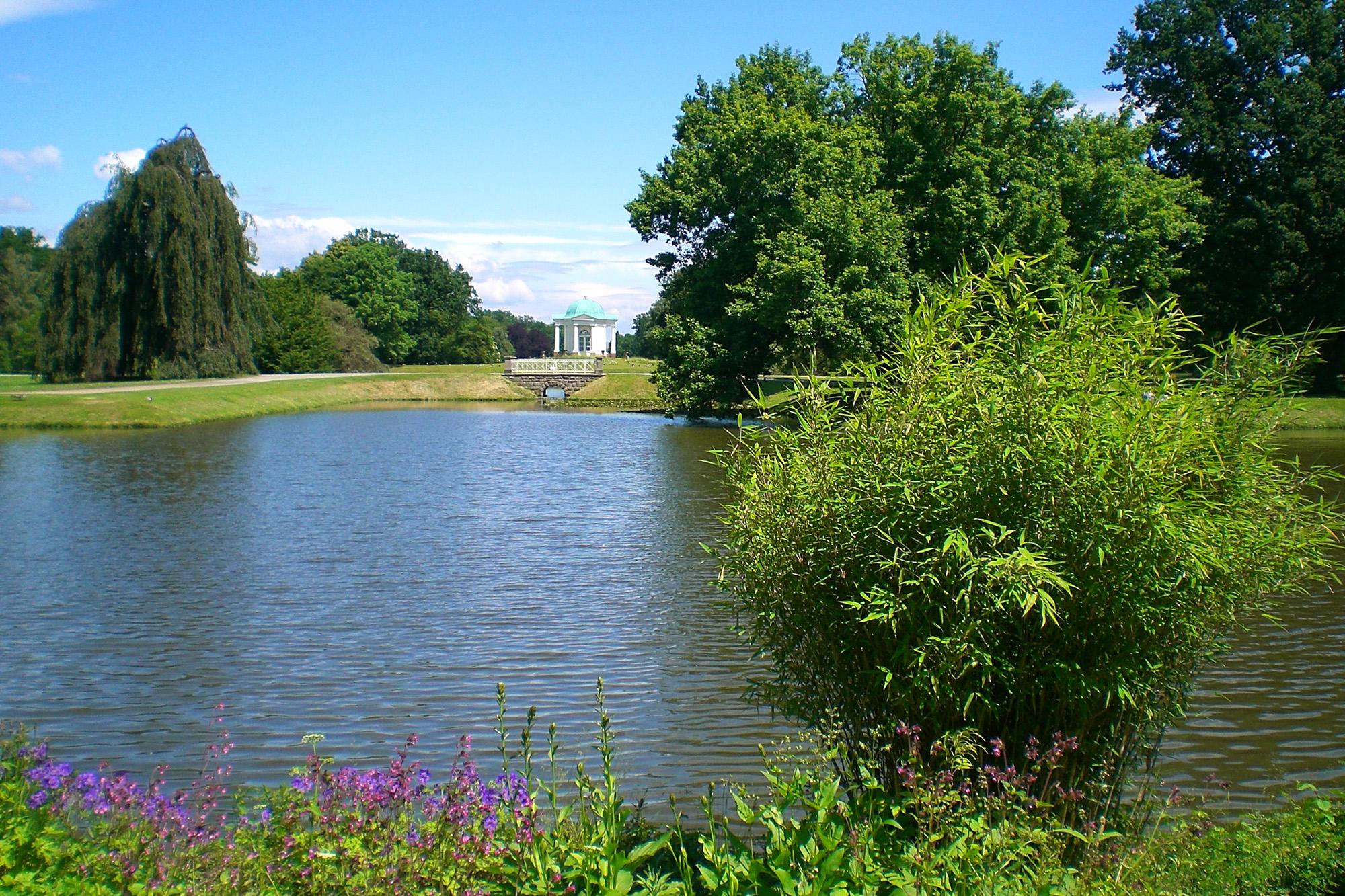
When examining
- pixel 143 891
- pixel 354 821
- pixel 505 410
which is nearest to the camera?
pixel 143 891

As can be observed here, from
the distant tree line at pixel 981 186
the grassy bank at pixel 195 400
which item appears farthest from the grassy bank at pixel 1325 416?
the grassy bank at pixel 195 400

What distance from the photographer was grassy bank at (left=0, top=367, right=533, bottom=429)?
3709 cm

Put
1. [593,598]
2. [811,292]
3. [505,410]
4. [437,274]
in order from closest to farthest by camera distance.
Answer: [593,598] < [811,292] < [505,410] < [437,274]

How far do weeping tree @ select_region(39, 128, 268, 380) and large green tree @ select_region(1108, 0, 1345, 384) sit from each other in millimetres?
38245

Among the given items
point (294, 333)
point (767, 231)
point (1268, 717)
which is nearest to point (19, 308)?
point (294, 333)

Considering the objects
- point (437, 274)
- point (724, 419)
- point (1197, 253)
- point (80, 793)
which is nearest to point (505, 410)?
point (724, 419)

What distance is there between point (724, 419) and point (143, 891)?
40.7 metres

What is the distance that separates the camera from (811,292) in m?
32.8

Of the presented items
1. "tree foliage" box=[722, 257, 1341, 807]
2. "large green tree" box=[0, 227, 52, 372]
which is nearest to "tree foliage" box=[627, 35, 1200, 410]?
"tree foliage" box=[722, 257, 1341, 807]

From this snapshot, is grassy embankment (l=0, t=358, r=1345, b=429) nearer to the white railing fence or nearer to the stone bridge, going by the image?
the stone bridge

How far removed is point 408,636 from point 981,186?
2745 centimetres

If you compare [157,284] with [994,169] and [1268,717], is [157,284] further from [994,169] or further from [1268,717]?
[1268,717]

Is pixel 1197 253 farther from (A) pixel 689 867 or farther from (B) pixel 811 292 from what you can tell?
(A) pixel 689 867

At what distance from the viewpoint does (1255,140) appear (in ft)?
141
